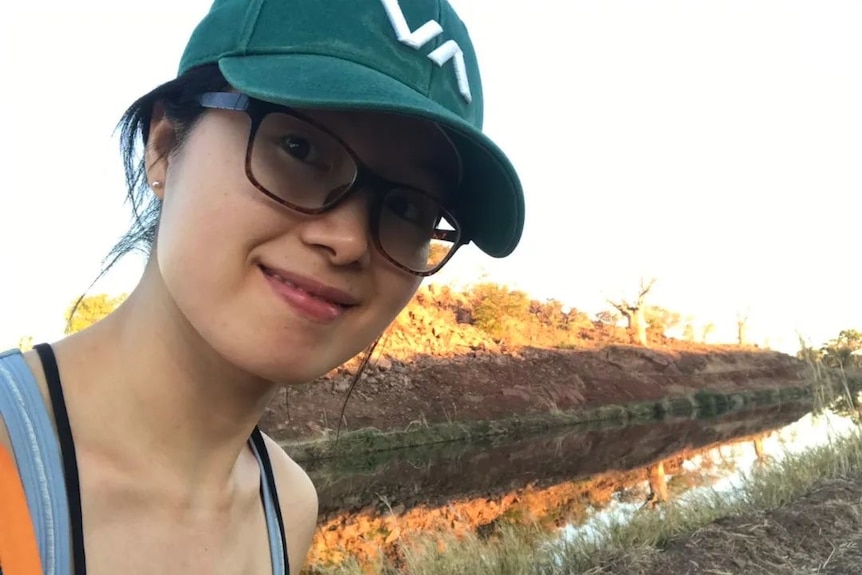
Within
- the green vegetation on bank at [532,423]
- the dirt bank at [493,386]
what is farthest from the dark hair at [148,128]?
the dirt bank at [493,386]

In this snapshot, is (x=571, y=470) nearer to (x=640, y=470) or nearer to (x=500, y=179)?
(x=640, y=470)

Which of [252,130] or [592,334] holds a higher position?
[252,130]

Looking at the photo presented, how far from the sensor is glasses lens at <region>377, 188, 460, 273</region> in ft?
2.93

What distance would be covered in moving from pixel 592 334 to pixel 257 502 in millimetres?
29422

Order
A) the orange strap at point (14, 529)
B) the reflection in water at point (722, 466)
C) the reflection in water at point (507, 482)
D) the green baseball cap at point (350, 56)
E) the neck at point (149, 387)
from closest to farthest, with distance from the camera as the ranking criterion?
the orange strap at point (14, 529), the green baseball cap at point (350, 56), the neck at point (149, 387), the reflection in water at point (722, 466), the reflection in water at point (507, 482)

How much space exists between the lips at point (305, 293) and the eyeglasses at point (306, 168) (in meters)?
0.08

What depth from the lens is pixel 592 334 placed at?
96.9 ft

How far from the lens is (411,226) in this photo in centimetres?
94

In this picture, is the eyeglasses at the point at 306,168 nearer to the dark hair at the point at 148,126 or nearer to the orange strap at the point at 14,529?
the dark hair at the point at 148,126

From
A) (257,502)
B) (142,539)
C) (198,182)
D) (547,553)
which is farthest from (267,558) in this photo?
(547,553)

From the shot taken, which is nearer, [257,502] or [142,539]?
[142,539]

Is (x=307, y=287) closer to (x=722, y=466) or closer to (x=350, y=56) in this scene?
(x=350, y=56)

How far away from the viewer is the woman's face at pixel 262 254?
0.79 metres

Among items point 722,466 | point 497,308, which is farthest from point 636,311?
point 722,466
